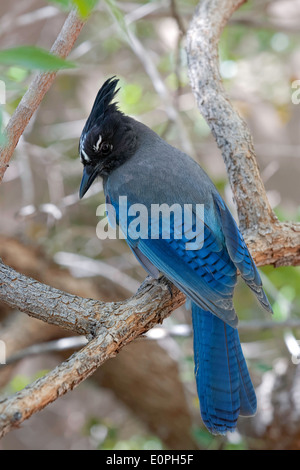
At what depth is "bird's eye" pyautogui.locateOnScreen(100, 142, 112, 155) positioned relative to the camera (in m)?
2.22

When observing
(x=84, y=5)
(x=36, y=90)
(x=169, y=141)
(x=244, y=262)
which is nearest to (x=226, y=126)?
(x=244, y=262)

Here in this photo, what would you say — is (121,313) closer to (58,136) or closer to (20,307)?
(20,307)

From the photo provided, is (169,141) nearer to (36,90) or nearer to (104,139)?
(104,139)

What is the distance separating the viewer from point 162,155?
219cm

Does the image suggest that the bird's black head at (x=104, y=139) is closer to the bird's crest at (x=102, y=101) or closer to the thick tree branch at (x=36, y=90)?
the bird's crest at (x=102, y=101)

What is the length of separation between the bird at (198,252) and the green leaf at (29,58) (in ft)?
3.44

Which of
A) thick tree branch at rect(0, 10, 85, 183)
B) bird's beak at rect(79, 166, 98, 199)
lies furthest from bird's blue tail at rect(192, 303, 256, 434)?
thick tree branch at rect(0, 10, 85, 183)

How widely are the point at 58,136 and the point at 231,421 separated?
253cm

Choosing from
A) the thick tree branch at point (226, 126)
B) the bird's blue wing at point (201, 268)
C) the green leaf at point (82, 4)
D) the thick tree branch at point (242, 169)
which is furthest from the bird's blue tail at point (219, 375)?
the green leaf at point (82, 4)

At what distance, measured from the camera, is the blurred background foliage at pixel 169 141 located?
268 centimetres

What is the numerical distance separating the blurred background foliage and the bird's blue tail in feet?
1.04

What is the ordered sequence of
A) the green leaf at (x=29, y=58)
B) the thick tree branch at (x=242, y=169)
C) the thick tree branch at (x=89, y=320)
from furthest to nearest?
the thick tree branch at (x=242, y=169) < the thick tree branch at (x=89, y=320) < the green leaf at (x=29, y=58)

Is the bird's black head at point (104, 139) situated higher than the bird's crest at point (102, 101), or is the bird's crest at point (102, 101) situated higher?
the bird's crest at point (102, 101)

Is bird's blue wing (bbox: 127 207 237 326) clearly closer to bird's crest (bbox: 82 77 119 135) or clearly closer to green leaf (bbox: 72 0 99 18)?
bird's crest (bbox: 82 77 119 135)
